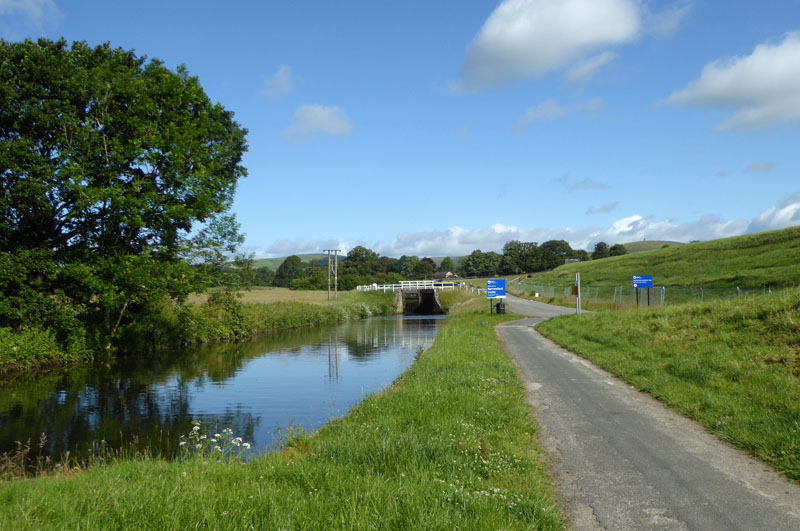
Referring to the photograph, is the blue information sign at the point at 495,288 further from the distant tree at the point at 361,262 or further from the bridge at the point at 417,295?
the distant tree at the point at 361,262

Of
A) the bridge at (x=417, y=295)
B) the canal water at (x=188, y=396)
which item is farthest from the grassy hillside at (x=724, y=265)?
the canal water at (x=188, y=396)

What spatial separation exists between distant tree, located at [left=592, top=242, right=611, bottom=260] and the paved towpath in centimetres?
15863

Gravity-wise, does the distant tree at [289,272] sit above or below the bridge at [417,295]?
above

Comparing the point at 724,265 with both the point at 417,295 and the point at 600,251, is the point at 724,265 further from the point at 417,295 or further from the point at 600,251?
the point at 600,251

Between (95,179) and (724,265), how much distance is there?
58.8 meters

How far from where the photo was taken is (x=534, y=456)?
688 cm

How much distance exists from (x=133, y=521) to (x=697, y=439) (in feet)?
23.3

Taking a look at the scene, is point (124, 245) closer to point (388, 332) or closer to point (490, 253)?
point (388, 332)

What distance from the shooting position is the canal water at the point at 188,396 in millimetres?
12062

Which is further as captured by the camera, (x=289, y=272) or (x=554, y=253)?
(x=289, y=272)

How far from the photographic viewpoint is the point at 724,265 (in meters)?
56.6

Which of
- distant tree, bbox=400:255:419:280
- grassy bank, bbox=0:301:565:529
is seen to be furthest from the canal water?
distant tree, bbox=400:255:419:280

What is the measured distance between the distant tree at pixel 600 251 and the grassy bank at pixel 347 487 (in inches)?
6355

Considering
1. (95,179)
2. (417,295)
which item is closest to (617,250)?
(417,295)
